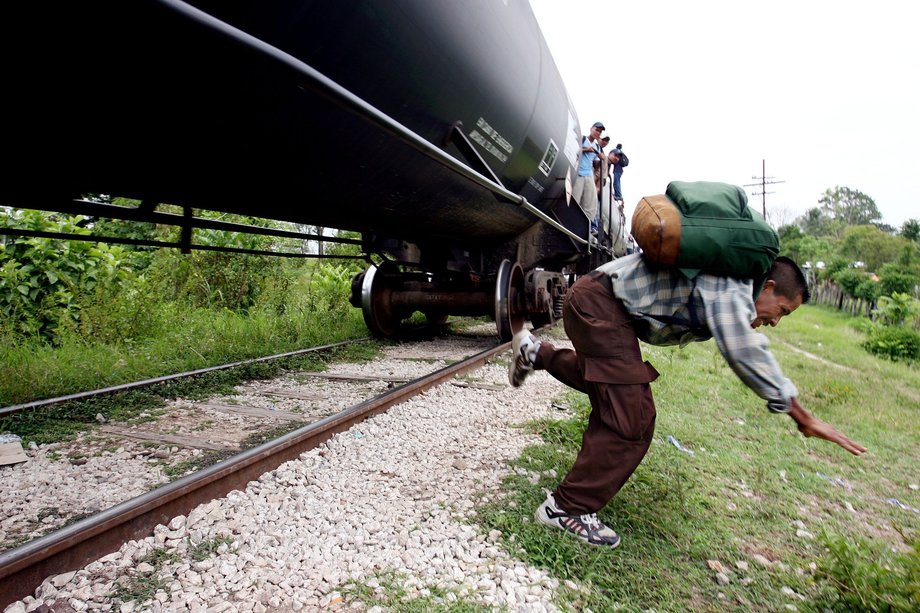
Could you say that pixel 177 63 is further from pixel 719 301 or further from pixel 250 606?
pixel 719 301

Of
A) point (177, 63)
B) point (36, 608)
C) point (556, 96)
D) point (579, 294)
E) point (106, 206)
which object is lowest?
point (36, 608)

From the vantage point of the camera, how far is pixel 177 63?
5.85ft

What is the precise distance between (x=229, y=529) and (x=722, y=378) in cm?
504

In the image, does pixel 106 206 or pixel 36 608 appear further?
pixel 106 206

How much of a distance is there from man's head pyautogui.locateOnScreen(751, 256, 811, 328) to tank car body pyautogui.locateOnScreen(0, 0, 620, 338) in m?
1.42

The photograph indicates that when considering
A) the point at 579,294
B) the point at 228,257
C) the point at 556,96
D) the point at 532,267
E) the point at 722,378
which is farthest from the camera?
the point at 228,257

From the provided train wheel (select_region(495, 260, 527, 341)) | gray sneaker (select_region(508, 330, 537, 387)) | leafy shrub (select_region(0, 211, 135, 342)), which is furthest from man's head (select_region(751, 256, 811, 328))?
leafy shrub (select_region(0, 211, 135, 342))

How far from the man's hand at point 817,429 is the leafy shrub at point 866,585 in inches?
15.1

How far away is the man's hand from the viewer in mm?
1651

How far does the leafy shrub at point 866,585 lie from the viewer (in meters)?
1.61

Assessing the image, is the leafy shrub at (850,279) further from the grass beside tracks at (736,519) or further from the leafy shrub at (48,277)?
the leafy shrub at (48,277)

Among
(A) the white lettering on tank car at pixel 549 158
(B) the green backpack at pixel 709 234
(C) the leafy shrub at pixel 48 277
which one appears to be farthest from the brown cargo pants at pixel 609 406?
(C) the leafy shrub at pixel 48 277

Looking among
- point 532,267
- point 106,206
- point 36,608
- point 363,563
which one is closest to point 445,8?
point 106,206

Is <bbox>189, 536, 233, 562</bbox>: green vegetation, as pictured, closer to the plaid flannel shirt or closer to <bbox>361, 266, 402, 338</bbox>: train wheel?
the plaid flannel shirt
